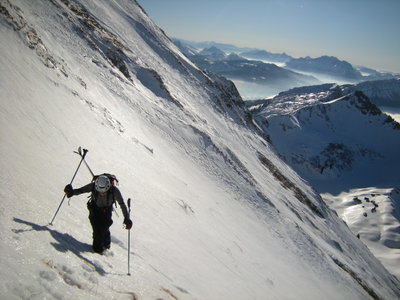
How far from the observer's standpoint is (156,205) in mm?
13719

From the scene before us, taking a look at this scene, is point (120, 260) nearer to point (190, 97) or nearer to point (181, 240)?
point (181, 240)

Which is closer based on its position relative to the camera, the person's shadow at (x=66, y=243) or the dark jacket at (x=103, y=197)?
the person's shadow at (x=66, y=243)

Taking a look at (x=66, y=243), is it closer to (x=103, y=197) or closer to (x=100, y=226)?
(x=100, y=226)

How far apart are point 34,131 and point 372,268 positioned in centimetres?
6826

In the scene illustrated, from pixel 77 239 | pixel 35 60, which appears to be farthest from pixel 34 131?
pixel 35 60

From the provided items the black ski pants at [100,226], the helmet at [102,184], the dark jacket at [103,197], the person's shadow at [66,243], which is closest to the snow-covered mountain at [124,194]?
the person's shadow at [66,243]

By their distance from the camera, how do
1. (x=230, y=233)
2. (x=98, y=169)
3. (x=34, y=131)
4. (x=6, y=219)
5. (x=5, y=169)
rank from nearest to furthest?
(x=6, y=219) < (x=5, y=169) < (x=34, y=131) < (x=98, y=169) < (x=230, y=233)

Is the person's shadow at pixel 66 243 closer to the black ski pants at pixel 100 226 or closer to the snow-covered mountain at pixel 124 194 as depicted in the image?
the snow-covered mountain at pixel 124 194

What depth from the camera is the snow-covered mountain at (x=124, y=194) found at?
6.09 metres

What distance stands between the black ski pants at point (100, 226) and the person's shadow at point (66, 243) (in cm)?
25

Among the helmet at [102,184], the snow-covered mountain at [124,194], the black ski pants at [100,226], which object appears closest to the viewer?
the snow-covered mountain at [124,194]

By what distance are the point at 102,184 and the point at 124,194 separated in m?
4.80

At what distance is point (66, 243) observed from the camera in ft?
21.6

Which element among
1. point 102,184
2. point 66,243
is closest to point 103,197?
point 102,184
